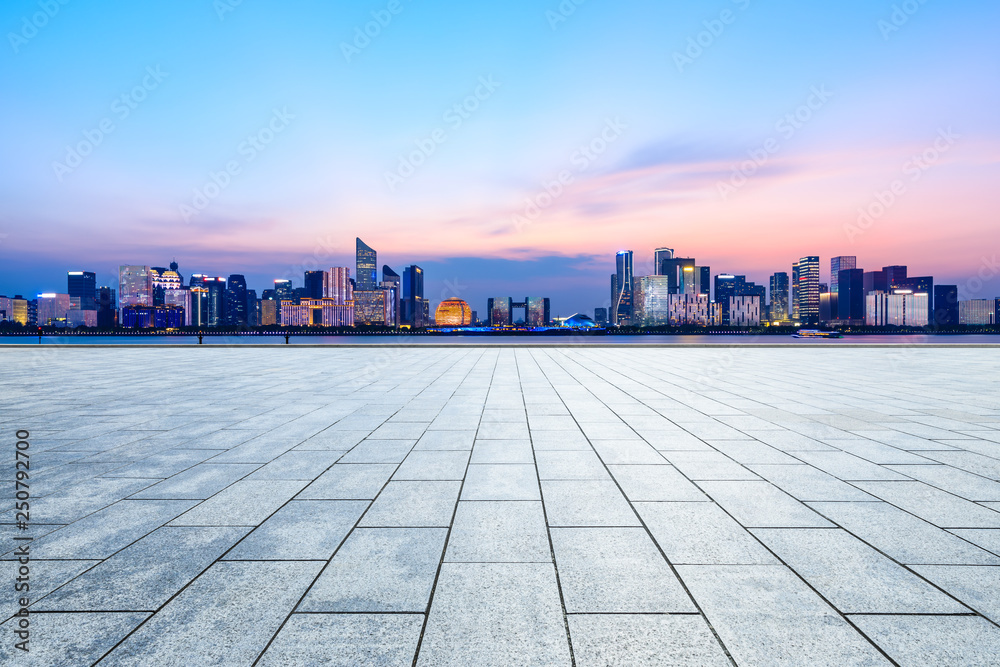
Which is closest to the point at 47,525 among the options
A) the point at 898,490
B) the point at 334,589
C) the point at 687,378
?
the point at 334,589

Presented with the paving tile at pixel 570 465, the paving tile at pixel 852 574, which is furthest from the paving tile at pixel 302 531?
the paving tile at pixel 852 574

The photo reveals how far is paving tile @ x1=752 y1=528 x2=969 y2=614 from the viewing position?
3375mm

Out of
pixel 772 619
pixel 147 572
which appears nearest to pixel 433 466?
pixel 147 572

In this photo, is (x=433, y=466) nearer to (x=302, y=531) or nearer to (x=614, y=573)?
(x=302, y=531)

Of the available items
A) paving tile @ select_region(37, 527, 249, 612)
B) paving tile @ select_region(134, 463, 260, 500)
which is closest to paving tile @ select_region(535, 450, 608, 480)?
paving tile @ select_region(37, 527, 249, 612)

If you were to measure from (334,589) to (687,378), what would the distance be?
597 inches

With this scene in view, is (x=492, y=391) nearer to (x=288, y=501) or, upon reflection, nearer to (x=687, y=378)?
(x=687, y=378)

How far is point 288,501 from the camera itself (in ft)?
17.7

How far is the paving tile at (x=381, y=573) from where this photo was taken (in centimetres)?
339

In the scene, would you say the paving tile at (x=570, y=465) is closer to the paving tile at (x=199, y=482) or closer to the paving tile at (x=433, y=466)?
the paving tile at (x=433, y=466)

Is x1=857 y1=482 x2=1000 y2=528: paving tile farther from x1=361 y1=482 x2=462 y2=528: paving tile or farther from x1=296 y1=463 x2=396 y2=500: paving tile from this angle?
x1=296 y1=463 x2=396 y2=500: paving tile

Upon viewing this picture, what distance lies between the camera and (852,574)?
12.4 ft

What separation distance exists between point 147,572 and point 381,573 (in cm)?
185

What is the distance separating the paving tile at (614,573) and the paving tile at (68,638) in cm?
292
